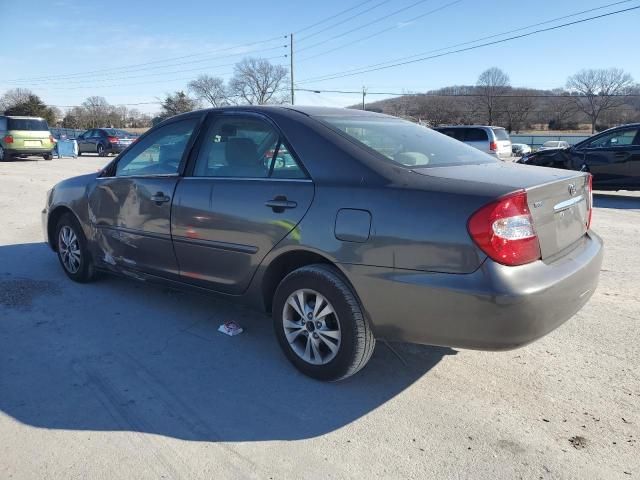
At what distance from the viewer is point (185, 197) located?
12.3 feet

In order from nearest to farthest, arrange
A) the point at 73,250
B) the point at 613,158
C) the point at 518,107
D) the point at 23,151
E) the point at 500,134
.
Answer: the point at 73,250 → the point at 613,158 → the point at 500,134 → the point at 23,151 → the point at 518,107

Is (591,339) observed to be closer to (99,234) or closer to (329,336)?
(329,336)

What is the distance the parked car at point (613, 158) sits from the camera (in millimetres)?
10820

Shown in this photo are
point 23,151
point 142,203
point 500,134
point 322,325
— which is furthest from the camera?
point 23,151

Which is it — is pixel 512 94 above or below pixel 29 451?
above

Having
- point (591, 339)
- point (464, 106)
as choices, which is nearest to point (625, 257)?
point (591, 339)

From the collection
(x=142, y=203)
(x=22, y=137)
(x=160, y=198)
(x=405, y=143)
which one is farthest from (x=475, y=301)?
(x=22, y=137)

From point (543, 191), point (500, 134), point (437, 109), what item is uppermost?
point (437, 109)

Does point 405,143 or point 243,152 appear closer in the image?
point 405,143

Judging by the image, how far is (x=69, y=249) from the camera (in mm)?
5047

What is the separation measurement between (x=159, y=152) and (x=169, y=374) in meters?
1.89

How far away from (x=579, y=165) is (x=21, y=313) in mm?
11461

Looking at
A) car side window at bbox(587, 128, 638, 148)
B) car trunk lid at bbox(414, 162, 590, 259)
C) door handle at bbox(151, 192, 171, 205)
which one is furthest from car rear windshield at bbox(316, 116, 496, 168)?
car side window at bbox(587, 128, 638, 148)

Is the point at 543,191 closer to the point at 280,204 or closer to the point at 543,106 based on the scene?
the point at 280,204
